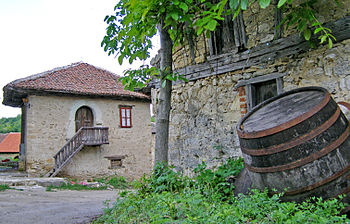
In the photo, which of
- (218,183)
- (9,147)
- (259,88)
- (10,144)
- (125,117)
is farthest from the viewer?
(10,144)

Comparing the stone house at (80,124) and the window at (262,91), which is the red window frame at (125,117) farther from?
the window at (262,91)

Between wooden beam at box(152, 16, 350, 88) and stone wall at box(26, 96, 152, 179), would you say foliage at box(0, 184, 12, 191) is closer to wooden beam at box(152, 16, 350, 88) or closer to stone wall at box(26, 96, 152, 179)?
stone wall at box(26, 96, 152, 179)

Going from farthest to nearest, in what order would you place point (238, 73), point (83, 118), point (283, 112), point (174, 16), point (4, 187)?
point (83, 118) → point (4, 187) → point (238, 73) → point (174, 16) → point (283, 112)

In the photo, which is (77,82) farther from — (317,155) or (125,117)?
(317,155)

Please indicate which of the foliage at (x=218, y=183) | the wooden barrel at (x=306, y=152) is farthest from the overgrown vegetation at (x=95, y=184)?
the wooden barrel at (x=306, y=152)

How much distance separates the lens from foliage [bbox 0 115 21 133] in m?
38.4

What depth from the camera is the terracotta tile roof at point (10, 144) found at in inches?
1070

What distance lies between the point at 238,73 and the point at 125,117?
9879 mm

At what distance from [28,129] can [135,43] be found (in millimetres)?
8537

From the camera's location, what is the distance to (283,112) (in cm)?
301

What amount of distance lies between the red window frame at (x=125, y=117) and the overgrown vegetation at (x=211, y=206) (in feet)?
32.8

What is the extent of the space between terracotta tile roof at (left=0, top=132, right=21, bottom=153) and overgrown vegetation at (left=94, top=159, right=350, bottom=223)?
28.2 metres

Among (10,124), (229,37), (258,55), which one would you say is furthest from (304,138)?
(10,124)

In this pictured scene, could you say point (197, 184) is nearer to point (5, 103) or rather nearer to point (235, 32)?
point (235, 32)
